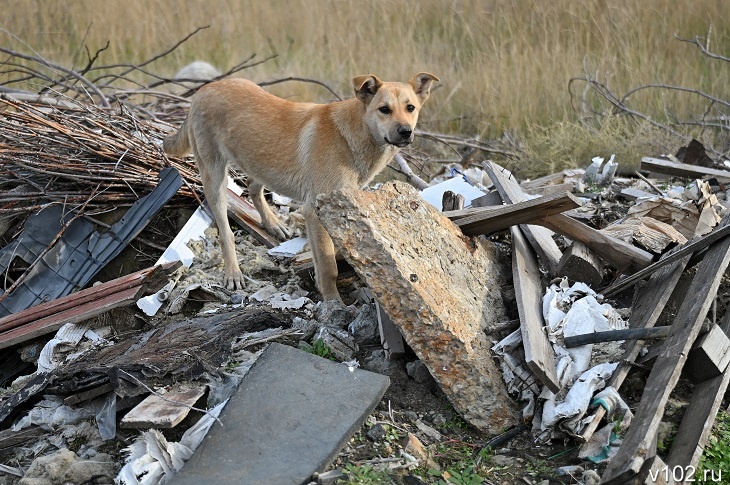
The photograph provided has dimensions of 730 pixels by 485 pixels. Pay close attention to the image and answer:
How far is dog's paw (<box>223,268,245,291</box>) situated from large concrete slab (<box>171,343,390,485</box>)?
183cm

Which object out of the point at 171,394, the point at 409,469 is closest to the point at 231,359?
the point at 171,394

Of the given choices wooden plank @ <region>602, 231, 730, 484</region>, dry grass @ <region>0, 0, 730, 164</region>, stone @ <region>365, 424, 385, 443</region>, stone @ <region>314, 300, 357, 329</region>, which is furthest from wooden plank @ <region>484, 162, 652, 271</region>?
dry grass @ <region>0, 0, 730, 164</region>

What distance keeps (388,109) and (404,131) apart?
0.76ft

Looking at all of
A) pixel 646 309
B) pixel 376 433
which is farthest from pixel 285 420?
pixel 646 309

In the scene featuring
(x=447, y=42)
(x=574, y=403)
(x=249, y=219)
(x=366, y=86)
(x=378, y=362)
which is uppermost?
(x=366, y=86)

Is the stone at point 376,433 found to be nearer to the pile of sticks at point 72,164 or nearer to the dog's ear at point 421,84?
the dog's ear at point 421,84

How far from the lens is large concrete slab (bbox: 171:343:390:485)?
3697 millimetres

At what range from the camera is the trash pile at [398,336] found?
400 cm

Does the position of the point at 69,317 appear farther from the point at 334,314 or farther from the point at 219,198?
the point at 334,314

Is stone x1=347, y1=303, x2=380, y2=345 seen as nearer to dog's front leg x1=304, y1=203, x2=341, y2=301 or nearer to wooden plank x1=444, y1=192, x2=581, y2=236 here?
dog's front leg x1=304, y1=203, x2=341, y2=301

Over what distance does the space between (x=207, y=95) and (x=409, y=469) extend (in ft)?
13.3

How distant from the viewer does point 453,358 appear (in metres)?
4.30

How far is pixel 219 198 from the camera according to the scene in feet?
21.9

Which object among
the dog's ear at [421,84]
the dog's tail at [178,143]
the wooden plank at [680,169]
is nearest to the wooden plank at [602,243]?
the dog's ear at [421,84]
